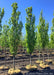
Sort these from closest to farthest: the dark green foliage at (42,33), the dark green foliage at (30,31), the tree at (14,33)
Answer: the tree at (14,33), the dark green foliage at (30,31), the dark green foliage at (42,33)

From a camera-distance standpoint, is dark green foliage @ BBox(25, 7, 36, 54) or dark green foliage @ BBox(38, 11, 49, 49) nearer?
dark green foliage @ BBox(25, 7, 36, 54)

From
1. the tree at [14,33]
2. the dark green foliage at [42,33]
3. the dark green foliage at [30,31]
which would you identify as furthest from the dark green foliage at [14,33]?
the dark green foliage at [42,33]

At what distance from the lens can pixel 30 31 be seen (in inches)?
508

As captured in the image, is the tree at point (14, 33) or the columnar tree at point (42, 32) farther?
the columnar tree at point (42, 32)

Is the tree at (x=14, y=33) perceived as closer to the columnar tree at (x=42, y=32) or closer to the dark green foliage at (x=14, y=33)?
the dark green foliage at (x=14, y=33)

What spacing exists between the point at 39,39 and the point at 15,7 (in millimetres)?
6887

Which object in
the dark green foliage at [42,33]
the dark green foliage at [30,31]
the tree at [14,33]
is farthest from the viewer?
the dark green foliage at [42,33]

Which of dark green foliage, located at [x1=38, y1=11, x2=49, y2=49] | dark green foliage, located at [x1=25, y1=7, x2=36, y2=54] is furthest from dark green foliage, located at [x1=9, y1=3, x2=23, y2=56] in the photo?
dark green foliage, located at [x1=38, y1=11, x2=49, y2=49]

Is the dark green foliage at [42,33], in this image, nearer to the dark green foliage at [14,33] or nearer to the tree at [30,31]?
the tree at [30,31]

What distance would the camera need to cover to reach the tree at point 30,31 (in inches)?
497

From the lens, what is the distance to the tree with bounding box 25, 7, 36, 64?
12621mm

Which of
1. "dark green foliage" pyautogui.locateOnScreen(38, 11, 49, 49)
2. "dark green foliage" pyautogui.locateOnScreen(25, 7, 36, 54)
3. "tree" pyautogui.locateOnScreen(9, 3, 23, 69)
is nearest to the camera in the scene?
"tree" pyautogui.locateOnScreen(9, 3, 23, 69)

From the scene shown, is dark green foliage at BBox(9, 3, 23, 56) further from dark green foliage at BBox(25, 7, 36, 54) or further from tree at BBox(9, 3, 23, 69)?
dark green foliage at BBox(25, 7, 36, 54)

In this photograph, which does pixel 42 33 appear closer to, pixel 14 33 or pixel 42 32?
pixel 42 32
